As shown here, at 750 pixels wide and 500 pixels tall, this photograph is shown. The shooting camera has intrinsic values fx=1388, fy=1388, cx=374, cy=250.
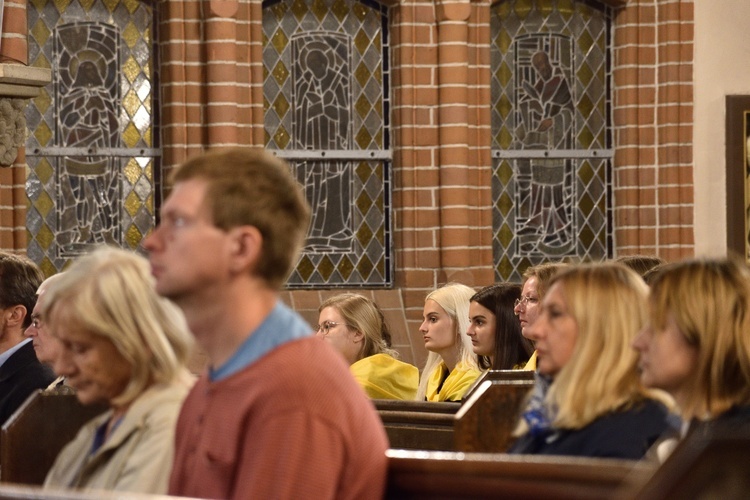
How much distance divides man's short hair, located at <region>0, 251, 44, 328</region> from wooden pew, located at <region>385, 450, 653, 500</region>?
347cm

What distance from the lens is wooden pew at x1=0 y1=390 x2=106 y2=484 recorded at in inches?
141

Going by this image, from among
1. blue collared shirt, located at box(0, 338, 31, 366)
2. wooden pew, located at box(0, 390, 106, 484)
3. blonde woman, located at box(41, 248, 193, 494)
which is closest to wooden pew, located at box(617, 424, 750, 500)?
blonde woman, located at box(41, 248, 193, 494)

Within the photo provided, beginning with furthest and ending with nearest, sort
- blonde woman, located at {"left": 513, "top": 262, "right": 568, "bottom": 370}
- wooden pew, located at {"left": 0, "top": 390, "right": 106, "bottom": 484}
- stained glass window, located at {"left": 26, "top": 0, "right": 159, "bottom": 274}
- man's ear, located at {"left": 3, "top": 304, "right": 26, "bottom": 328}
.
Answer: stained glass window, located at {"left": 26, "top": 0, "right": 159, "bottom": 274}, man's ear, located at {"left": 3, "top": 304, "right": 26, "bottom": 328}, blonde woman, located at {"left": 513, "top": 262, "right": 568, "bottom": 370}, wooden pew, located at {"left": 0, "top": 390, "right": 106, "bottom": 484}

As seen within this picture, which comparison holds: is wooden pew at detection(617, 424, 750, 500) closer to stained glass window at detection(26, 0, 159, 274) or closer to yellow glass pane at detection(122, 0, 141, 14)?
stained glass window at detection(26, 0, 159, 274)

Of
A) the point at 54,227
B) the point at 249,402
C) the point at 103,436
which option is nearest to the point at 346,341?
the point at 54,227

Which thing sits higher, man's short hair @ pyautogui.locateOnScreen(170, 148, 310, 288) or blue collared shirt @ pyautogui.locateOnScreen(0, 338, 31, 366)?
man's short hair @ pyautogui.locateOnScreen(170, 148, 310, 288)

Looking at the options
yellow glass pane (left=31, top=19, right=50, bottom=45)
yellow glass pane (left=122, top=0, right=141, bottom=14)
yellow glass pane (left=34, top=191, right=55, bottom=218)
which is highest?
yellow glass pane (left=122, top=0, right=141, bottom=14)

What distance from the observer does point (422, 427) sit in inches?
176

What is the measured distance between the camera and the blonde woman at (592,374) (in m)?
2.67

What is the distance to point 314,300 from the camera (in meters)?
9.02

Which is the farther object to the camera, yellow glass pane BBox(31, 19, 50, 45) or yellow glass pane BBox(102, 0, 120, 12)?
yellow glass pane BBox(102, 0, 120, 12)

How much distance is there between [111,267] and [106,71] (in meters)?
6.43

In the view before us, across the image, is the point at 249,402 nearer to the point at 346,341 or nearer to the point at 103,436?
the point at 103,436

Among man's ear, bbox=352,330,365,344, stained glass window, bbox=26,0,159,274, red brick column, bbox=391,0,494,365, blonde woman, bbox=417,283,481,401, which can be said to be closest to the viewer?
blonde woman, bbox=417,283,481,401
